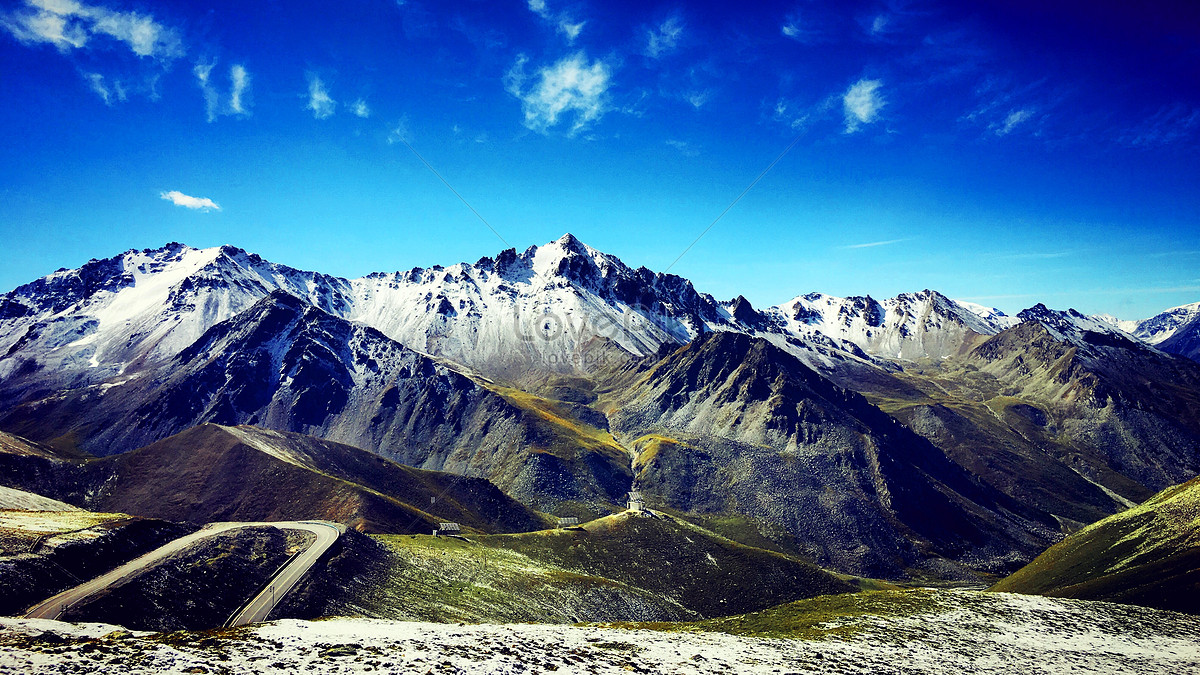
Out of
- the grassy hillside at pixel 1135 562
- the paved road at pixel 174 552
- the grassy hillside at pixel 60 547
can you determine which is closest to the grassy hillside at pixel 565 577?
the paved road at pixel 174 552

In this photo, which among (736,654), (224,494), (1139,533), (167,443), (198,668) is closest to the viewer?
(198,668)

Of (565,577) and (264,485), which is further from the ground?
(264,485)

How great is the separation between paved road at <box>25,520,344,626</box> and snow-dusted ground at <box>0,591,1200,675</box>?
1383 centimetres

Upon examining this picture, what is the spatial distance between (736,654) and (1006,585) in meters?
105

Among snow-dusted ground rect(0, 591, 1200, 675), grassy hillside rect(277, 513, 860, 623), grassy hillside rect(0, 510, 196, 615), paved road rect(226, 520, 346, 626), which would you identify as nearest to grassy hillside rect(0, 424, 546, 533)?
paved road rect(226, 520, 346, 626)

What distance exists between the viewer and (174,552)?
241 feet

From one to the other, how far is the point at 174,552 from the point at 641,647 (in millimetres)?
58137

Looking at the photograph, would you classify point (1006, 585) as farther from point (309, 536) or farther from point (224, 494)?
point (224, 494)

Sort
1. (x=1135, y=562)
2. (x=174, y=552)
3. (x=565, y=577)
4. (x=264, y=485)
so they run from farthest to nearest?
(x=264, y=485)
(x=565, y=577)
(x=1135, y=562)
(x=174, y=552)

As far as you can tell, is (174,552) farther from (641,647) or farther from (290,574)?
(641,647)

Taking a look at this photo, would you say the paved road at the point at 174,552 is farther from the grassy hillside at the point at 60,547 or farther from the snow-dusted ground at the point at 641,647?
the snow-dusted ground at the point at 641,647

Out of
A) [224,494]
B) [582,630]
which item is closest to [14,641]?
[582,630]

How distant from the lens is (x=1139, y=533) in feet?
368

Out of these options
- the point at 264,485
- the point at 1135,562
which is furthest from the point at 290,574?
the point at 1135,562
